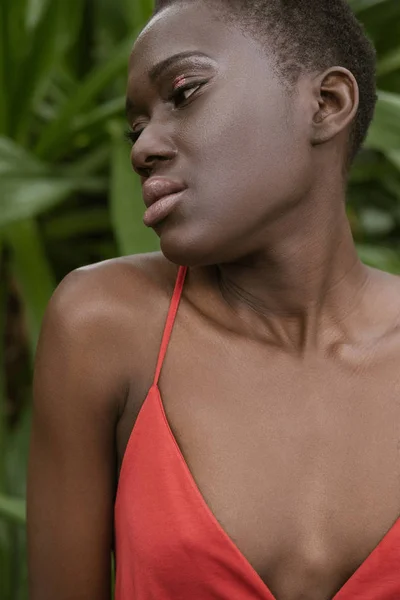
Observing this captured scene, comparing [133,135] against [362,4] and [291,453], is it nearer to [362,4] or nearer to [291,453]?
[291,453]

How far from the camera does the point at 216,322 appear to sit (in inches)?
39.1

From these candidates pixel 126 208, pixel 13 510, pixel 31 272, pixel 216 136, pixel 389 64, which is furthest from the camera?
pixel 389 64

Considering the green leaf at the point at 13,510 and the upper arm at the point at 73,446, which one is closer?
the upper arm at the point at 73,446

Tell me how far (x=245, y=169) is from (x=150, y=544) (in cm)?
35

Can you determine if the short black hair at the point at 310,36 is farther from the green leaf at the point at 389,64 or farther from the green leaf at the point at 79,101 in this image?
the green leaf at the point at 389,64

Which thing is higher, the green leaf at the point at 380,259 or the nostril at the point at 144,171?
the nostril at the point at 144,171

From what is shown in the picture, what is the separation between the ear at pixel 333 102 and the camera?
3.07 ft

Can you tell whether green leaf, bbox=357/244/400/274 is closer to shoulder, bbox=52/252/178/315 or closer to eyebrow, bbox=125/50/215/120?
shoulder, bbox=52/252/178/315

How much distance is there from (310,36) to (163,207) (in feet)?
0.73

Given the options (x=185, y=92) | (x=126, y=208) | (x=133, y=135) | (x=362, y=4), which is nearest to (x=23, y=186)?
(x=126, y=208)

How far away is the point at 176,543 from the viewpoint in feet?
2.94

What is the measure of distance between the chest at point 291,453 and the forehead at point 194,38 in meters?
0.27

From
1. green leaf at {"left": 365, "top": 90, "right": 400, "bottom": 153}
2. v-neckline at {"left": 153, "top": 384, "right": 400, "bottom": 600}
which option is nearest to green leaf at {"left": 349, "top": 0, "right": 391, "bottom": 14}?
green leaf at {"left": 365, "top": 90, "right": 400, "bottom": 153}

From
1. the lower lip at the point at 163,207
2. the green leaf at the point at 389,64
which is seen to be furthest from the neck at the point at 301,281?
the green leaf at the point at 389,64
